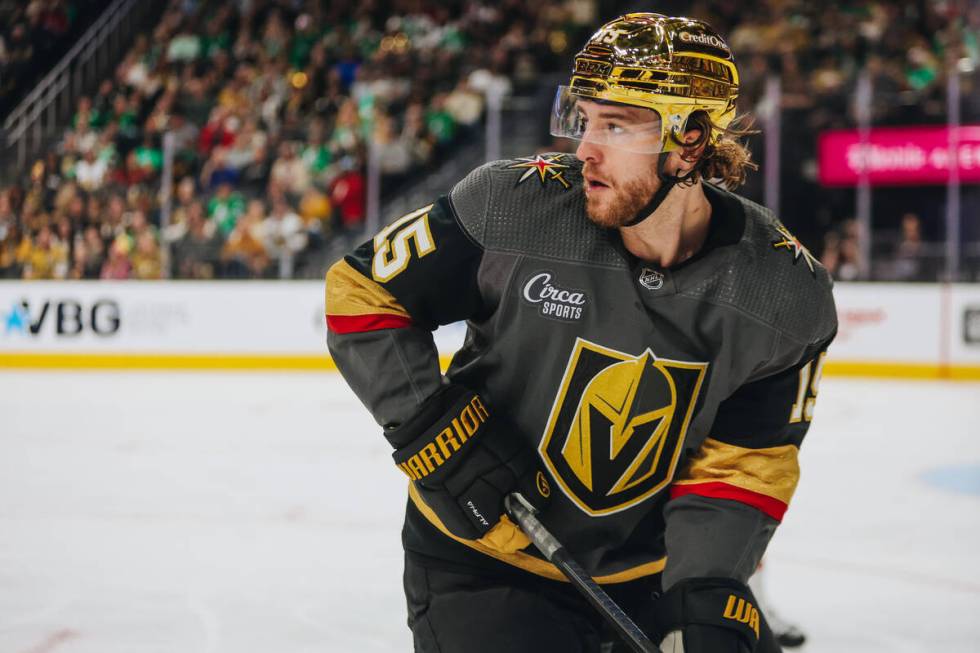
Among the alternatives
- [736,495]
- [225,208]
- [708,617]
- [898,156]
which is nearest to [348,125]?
[225,208]

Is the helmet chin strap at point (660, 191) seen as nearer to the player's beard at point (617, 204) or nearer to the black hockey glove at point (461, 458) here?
the player's beard at point (617, 204)

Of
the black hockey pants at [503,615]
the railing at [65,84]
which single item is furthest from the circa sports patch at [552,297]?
the railing at [65,84]

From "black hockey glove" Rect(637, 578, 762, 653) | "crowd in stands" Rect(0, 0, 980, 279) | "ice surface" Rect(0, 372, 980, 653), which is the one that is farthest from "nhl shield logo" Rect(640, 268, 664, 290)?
"crowd in stands" Rect(0, 0, 980, 279)

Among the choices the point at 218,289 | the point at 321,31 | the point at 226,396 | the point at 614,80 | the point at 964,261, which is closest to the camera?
the point at 614,80

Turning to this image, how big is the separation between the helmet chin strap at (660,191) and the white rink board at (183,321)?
249 inches

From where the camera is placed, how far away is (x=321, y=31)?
34.9 feet

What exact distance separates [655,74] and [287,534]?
2.38m

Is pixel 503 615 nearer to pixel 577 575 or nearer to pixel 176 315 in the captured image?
pixel 577 575

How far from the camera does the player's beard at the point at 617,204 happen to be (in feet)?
5.08

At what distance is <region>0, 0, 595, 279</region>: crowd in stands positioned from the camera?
798 cm

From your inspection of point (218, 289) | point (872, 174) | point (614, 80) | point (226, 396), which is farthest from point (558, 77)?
point (614, 80)

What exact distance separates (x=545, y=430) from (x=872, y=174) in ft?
21.5

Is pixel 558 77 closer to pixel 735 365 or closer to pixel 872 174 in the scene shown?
pixel 872 174

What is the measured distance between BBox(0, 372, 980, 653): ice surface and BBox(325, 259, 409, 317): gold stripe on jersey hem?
1.21 meters
